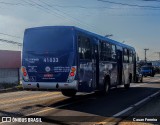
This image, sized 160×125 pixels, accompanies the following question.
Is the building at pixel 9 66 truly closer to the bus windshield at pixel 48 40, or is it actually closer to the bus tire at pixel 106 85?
the bus tire at pixel 106 85

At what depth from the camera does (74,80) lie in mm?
14797

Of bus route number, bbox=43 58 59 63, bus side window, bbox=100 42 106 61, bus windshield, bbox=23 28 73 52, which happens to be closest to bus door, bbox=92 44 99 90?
bus side window, bbox=100 42 106 61

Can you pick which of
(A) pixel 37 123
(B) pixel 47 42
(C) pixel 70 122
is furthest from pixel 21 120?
(B) pixel 47 42

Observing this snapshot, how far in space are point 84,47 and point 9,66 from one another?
34.7m

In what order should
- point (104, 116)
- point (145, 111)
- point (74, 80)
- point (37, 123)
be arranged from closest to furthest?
point (37, 123) → point (104, 116) → point (145, 111) → point (74, 80)

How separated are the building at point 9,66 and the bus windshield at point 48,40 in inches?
1272

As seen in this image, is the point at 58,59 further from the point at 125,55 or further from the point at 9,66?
the point at 9,66

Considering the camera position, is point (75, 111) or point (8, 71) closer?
point (75, 111)

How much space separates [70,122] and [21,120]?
61.8 inches

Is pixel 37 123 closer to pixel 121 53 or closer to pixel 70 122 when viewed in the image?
pixel 70 122

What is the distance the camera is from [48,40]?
15.5m

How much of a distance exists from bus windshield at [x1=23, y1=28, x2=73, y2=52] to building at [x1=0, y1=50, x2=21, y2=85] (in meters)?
32.3

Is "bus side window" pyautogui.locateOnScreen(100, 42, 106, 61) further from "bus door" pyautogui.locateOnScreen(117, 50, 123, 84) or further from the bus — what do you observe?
"bus door" pyautogui.locateOnScreen(117, 50, 123, 84)

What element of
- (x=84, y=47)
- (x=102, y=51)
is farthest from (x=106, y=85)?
(x=84, y=47)
